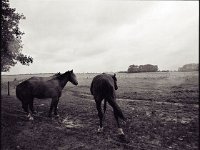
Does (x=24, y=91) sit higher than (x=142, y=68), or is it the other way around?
(x=142, y=68)

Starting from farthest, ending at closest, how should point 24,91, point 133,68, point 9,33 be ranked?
1. point 133,68
2. point 9,33
3. point 24,91

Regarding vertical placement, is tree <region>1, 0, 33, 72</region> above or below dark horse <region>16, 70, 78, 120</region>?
above

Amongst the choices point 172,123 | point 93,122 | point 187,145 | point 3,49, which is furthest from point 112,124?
point 3,49

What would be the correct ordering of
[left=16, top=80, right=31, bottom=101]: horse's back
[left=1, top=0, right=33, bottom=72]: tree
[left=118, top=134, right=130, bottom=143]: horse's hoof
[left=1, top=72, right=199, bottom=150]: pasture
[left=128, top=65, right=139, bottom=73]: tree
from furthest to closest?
[left=128, top=65, right=139, bottom=73]: tree → [left=1, top=0, right=33, bottom=72]: tree → [left=16, top=80, right=31, bottom=101]: horse's back → [left=118, top=134, right=130, bottom=143]: horse's hoof → [left=1, top=72, right=199, bottom=150]: pasture

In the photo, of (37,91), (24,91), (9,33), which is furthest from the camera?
(9,33)

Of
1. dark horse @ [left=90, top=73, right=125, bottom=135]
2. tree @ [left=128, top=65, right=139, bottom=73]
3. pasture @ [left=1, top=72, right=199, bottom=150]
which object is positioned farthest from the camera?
tree @ [left=128, top=65, right=139, bottom=73]

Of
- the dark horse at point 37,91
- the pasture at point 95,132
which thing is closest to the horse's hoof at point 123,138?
the pasture at point 95,132

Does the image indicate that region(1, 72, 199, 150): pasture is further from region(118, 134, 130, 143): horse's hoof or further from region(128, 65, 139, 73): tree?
region(128, 65, 139, 73): tree

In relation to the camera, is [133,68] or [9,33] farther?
[133,68]

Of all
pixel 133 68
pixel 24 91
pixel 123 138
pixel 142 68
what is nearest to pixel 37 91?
pixel 24 91

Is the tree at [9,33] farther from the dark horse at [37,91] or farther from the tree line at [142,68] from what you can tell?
the tree line at [142,68]

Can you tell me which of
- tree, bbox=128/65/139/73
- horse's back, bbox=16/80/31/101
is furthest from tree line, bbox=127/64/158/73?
horse's back, bbox=16/80/31/101

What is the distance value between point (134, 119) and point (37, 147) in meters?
6.23

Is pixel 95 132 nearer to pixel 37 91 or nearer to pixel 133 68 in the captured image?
pixel 37 91
